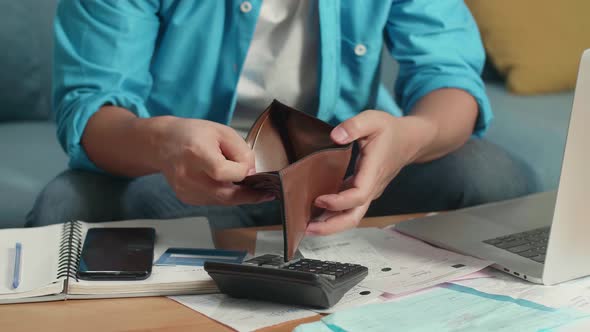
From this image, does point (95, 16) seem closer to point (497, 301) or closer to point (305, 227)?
point (305, 227)

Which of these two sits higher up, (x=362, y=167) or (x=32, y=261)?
(x=362, y=167)

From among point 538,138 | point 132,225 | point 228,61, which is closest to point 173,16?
point 228,61

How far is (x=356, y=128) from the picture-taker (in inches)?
32.4

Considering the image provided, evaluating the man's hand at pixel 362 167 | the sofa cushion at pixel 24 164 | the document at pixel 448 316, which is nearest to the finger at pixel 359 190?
the man's hand at pixel 362 167

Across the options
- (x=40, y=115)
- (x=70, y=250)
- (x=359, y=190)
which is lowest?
(x=40, y=115)

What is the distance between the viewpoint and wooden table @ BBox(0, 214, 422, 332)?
709 millimetres

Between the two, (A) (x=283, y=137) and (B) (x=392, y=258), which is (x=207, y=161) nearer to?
(A) (x=283, y=137)

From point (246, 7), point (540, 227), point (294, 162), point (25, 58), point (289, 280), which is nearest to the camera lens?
point (289, 280)

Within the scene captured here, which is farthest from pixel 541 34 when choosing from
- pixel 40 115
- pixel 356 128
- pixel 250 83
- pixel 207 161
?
pixel 207 161

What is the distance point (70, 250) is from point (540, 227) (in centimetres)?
53

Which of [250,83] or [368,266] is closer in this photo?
[368,266]

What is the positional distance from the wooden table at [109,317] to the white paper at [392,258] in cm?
12

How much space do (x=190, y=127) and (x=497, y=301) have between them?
1.12 feet

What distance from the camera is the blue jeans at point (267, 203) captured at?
1068 mm
